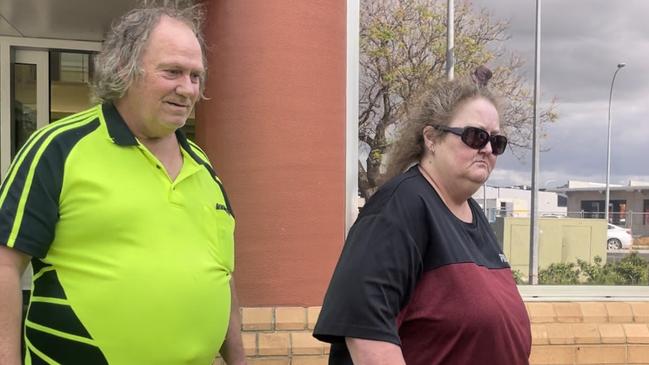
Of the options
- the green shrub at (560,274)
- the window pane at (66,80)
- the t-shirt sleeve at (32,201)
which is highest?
the window pane at (66,80)

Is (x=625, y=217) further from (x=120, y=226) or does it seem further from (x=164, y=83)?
(x=120, y=226)

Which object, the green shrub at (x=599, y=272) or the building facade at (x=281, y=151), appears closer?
the building facade at (x=281, y=151)

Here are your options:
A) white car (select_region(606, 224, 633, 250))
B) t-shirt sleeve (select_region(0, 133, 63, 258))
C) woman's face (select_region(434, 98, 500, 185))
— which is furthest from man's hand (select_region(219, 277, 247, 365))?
white car (select_region(606, 224, 633, 250))

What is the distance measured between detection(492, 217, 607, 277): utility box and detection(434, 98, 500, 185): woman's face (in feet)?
8.31

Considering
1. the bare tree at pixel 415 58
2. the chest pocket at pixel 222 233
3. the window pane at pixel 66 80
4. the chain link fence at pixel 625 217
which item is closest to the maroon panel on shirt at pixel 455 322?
the chest pocket at pixel 222 233

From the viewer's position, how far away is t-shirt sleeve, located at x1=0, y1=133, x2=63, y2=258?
1.55 meters

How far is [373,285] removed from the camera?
5.50 ft

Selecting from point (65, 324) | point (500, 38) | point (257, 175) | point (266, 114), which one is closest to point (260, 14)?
point (266, 114)

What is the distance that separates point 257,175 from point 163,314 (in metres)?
1.86

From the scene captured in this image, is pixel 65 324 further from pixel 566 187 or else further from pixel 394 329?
pixel 566 187

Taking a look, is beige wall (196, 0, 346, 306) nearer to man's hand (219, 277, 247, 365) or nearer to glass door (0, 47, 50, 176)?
man's hand (219, 277, 247, 365)

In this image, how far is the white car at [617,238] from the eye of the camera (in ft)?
14.9

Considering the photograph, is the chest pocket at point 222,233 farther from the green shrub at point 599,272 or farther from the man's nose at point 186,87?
the green shrub at point 599,272

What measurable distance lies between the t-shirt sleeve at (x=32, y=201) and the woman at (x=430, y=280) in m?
0.78
